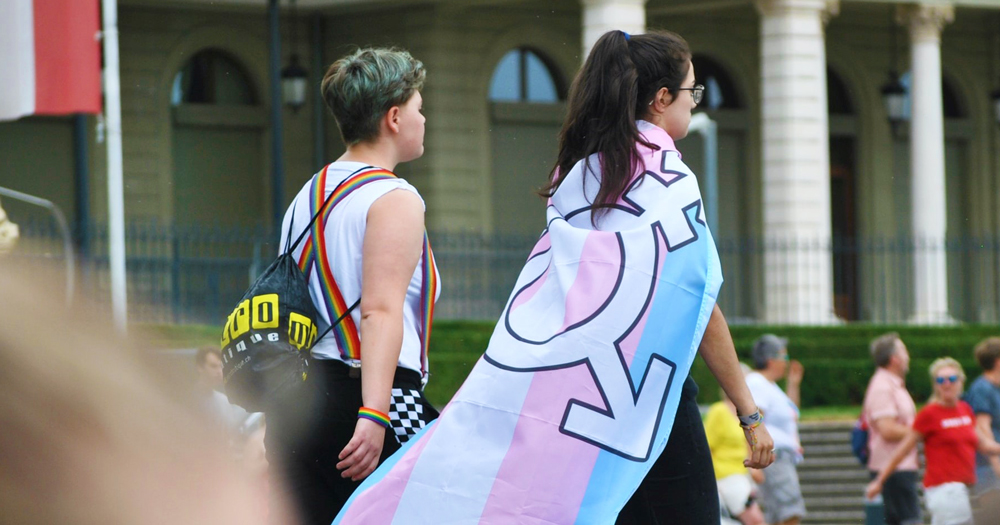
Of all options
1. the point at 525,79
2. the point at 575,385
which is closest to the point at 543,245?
the point at 575,385

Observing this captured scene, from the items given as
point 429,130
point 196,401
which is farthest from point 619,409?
point 429,130

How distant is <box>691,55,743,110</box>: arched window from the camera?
→ 26312mm

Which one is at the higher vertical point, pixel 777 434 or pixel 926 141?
pixel 926 141

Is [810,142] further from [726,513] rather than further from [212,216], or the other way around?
[726,513]

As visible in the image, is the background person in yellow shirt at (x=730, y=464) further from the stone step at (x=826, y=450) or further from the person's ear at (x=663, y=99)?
the stone step at (x=826, y=450)

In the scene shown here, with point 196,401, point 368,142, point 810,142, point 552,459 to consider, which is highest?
point 810,142

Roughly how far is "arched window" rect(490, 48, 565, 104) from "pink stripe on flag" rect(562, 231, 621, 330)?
854 inches

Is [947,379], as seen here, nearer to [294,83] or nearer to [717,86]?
[294,83]

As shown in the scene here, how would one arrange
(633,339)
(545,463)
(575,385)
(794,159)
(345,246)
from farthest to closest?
(794,159) < (345,246) < (633,339) < (575,385) < (545,463)

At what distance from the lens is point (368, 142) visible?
3.33 meters

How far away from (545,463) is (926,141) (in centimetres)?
2279

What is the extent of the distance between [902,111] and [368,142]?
21499mm

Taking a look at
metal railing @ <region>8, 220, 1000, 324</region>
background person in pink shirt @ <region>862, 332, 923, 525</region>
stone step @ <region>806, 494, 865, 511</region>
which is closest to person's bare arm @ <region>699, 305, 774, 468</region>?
background person in pink shirt @ <region>862, 332, 923, 525</region>

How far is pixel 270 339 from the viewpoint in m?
2.86
